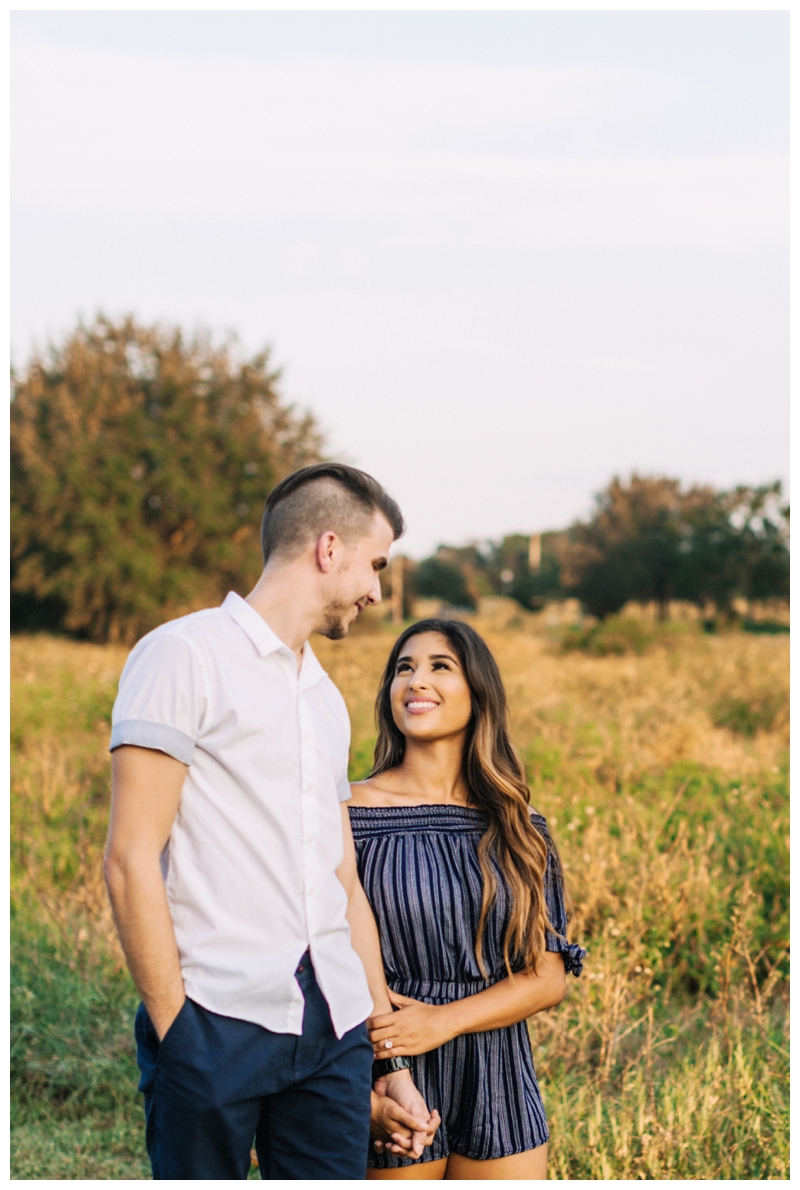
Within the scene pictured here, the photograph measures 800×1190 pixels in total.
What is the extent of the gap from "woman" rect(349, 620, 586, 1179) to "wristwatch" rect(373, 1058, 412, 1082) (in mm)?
34

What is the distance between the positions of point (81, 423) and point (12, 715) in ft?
48.6

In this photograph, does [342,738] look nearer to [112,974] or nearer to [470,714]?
[470,714]

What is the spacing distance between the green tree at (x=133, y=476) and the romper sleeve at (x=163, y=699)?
21.4 meters

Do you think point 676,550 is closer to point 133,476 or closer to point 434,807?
point 133,476

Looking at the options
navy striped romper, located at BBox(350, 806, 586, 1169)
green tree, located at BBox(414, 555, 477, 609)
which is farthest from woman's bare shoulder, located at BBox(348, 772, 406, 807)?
green tree, located at BBox(414, 555, 477, 609)

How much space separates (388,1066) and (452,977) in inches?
10.6

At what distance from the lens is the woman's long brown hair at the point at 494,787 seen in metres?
2.59

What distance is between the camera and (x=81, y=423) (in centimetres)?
2331

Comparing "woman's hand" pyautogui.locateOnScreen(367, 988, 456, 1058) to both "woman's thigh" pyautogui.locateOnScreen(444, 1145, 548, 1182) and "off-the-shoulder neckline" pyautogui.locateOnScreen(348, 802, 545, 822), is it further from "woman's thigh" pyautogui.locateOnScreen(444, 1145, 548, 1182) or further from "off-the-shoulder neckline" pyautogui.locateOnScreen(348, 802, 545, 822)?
"off-the-shoulder neckline" pyautogui.locateOnScreen(348, 802, 545, 822)

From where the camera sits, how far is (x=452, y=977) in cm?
257

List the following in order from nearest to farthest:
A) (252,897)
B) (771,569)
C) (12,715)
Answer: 1. (252,897)
2. (12,715)
3. (771,569)

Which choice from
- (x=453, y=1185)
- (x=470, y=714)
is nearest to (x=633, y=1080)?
(x=453, y=1185)

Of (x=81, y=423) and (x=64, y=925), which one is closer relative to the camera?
(x=64, y=925)

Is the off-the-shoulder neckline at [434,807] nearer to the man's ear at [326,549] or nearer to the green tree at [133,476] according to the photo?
the man's ear at [326,549]
